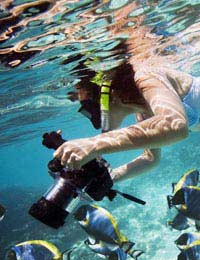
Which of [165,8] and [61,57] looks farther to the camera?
[61,57]

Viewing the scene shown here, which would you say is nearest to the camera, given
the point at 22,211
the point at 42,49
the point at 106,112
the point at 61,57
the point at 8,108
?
the point at 106,112

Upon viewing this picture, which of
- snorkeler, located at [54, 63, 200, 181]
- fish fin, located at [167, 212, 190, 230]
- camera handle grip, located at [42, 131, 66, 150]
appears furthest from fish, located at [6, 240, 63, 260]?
camera handle grip, located at [42, 131, 66, 150]

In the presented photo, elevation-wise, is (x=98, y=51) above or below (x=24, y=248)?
above

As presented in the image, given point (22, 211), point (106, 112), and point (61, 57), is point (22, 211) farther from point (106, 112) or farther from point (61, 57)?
point (106, 112)

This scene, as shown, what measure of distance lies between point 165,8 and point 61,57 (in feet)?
12.3

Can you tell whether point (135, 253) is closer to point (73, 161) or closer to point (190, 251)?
point (190, 251)

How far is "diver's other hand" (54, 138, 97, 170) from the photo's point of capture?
2.99m

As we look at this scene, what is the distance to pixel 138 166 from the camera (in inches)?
259

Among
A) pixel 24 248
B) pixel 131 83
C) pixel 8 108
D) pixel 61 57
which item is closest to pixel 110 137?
pixel 131 83

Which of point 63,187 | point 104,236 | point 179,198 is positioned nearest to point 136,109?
point 179,198

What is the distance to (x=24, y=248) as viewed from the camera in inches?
201

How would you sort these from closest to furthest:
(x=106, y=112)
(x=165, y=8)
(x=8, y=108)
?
(x=106, y=112)
(x=165, y=8)
(x=8, y=108)

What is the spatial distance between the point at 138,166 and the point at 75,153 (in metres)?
3.78

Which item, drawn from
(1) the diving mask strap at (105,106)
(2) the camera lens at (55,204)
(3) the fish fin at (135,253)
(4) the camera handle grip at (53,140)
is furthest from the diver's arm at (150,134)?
(3) the fish fin at (135,253)
